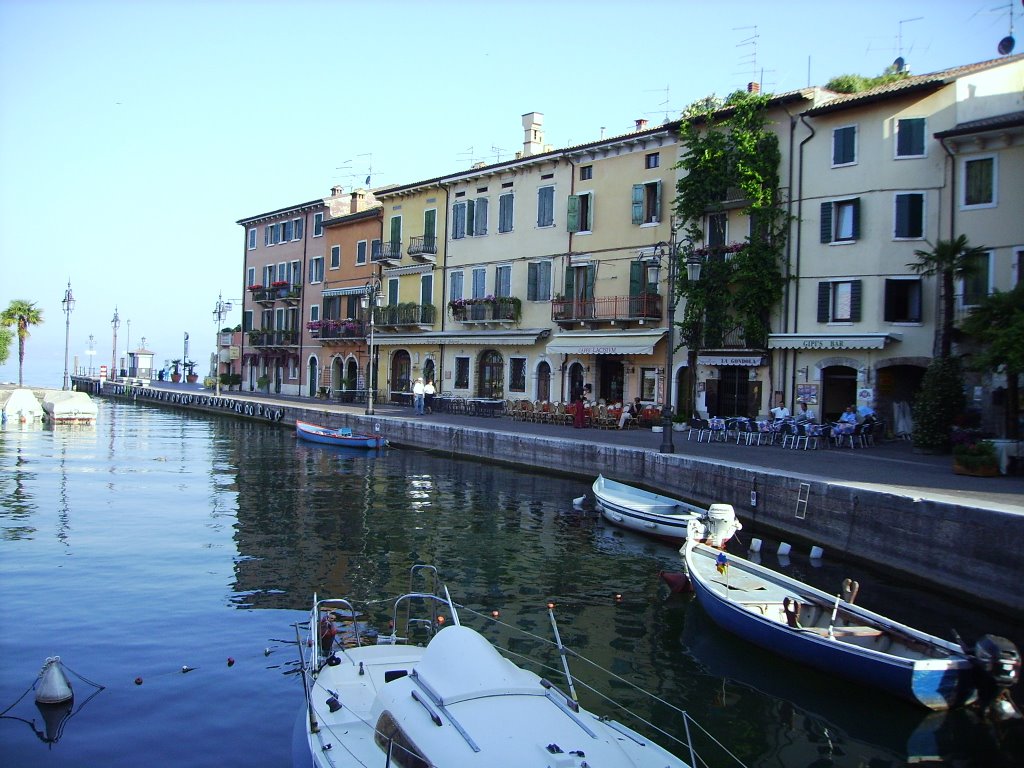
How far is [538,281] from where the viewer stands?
40.5 m

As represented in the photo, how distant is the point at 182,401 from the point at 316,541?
154 feet

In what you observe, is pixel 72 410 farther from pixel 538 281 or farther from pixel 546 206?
pixel 546 206

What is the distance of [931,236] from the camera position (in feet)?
91.4

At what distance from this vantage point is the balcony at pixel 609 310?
1368 inches

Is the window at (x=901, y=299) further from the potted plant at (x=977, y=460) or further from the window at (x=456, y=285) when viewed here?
the window at (x=456, y=285)

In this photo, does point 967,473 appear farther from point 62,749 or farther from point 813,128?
point 62,749

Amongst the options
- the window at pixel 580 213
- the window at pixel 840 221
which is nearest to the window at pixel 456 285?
the window at pixel 580 213

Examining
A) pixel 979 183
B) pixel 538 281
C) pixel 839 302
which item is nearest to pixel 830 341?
pixel 839 302

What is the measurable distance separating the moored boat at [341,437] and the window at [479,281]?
382 inches

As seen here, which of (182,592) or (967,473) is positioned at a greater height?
(967,473)

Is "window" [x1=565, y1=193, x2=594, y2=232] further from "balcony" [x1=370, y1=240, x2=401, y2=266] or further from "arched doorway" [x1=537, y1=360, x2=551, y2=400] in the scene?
"balcony" [x1=370, y1=240, x2=401, y2=266]

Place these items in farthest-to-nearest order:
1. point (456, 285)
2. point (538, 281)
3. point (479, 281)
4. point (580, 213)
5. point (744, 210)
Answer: point (456, 285) → point (479, 281) → point (538, 281) → point (580, 213) → point (744, 210)

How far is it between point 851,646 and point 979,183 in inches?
813

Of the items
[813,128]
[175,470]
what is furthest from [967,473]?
[175,470]
